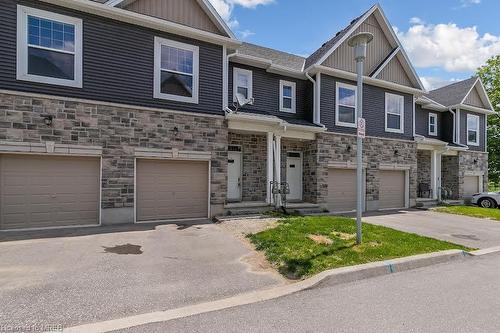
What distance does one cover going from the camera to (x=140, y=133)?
374 inches

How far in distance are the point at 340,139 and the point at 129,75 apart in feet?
29.8

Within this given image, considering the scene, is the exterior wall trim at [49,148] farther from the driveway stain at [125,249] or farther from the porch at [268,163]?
the porch at [268,163]

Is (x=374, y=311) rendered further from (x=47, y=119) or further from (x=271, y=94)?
(x=271, y=94)

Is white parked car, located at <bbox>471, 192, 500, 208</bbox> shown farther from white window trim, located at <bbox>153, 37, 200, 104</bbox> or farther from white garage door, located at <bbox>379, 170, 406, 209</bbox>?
white window trim, located at <bbox>153, 37, 200, 104</bbox>

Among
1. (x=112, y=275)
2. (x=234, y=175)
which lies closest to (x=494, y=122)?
(x=234, y=175)

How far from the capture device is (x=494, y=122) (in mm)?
26844

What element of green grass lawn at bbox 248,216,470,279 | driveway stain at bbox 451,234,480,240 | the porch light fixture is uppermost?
the porch light fixture

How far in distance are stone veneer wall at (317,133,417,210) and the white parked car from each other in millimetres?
5370

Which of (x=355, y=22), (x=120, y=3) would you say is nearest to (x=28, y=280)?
(x=120, y=3)

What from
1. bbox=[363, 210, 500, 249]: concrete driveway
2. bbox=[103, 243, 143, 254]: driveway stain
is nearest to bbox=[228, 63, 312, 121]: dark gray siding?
bbox=[363, 210, 500, 249]: concrete driveway

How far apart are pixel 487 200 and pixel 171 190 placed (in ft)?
59.2

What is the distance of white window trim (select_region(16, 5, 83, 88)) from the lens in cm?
803

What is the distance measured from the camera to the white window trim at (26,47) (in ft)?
26.3

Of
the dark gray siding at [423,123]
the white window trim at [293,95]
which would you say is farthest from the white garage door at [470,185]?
the white window trim at [293,95]
